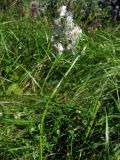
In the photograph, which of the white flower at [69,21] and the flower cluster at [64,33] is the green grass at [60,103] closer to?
the flower cluster at [64,33]

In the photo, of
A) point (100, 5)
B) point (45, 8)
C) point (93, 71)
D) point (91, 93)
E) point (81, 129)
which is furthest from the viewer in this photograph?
point (100, 5)

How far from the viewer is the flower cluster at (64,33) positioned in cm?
417

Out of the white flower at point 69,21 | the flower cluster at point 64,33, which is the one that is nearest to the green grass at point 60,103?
the flower cluster at point 64,33

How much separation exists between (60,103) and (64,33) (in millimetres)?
961

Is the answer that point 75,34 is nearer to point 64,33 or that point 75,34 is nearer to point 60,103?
point 64,33

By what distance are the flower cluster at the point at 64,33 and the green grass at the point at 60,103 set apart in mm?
71

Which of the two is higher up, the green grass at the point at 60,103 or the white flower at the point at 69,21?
the white flower at the point at 69,21

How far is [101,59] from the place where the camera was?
4.06 meters

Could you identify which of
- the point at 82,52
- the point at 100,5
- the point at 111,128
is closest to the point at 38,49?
the point at 82,52

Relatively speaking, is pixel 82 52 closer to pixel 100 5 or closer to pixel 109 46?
pixel 109 46

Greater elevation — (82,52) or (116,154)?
(82,52)

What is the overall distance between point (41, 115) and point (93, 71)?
0.63 metres

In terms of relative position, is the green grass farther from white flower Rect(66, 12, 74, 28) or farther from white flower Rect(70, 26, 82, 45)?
white flower Rect(66, 12, 74, 28)

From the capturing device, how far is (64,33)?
166 inches
